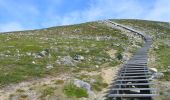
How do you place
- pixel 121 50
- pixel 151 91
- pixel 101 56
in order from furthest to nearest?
pixel 121 50 → pixel 101 56 → pixel 151 91

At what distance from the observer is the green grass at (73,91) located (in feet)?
85.3

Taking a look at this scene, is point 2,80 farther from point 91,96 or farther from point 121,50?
point 121,50

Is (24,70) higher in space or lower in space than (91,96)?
higher

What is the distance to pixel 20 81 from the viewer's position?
2977cm

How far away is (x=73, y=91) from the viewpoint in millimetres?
26516

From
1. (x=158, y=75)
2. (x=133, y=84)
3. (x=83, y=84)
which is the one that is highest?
(x=158, y=75)

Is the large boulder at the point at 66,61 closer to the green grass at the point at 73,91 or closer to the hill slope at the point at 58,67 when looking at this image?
the hill slope at the point at 58,67

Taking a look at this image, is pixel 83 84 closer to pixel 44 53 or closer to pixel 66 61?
pixel 66 61

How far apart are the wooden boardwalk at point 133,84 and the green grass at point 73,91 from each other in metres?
1.94

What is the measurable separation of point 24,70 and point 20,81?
359cm

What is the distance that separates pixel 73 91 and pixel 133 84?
5.28 m

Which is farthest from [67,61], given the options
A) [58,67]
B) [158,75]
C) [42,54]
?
[158,75]

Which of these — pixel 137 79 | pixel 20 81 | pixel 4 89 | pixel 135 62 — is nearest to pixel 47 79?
pixel 20 81

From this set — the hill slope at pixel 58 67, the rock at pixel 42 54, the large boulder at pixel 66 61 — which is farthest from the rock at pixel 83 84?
the rock at pixel 42 54
